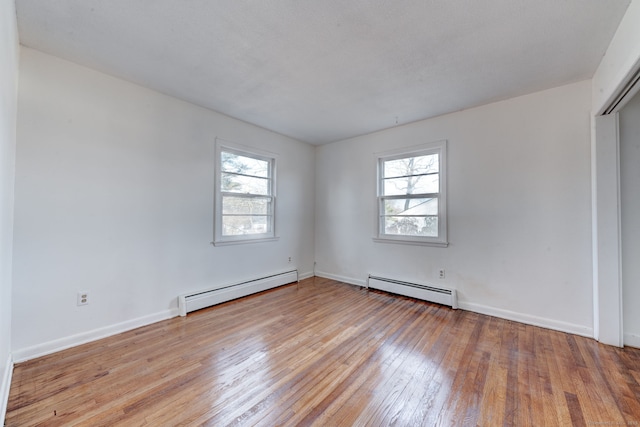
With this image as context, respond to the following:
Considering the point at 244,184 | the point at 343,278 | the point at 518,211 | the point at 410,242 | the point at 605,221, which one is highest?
the point at 244,184

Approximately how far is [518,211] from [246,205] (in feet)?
11.3

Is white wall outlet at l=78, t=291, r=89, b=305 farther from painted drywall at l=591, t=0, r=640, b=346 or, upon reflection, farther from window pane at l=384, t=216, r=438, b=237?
painted drywall at l=591, t=0, r=640, b=346

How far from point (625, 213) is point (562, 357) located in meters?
1.41

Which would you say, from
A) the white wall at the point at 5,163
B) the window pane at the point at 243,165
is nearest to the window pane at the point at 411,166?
the window pane at the point at 243,165

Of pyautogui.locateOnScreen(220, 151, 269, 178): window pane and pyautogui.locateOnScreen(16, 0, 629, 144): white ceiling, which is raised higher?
pyautogui.locateOnScreen(16, 0, 629, 144): white ceiling

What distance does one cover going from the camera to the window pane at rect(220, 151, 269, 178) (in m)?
3.57

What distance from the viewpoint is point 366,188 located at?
4.22 m

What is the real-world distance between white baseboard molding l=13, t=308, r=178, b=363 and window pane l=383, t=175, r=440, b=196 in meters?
3.31

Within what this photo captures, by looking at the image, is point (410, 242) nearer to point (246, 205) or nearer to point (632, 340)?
point (632, 340)

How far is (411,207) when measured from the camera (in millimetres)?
3775

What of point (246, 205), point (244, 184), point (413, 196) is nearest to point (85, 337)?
point (246, 205)

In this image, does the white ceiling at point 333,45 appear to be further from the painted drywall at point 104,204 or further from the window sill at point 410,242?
the window sill at point 410,242

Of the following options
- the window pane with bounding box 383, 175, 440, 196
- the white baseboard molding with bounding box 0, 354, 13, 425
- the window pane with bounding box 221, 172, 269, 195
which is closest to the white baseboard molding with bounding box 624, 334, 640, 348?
the window pane with bounding box 383, 175, 440, 196

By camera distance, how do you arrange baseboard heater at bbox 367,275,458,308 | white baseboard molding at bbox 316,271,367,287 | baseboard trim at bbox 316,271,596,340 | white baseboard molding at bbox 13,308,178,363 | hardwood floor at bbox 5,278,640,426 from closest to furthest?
hardwood floor at bbox 5,278,640,426
white baseboard molding at bbox 13,308,178,363
baseboard trim at bbox 316,271,596,340
baseboard heater at bbox 367,275,458,308
white baseboard molding at bbox 316,271,367,287
